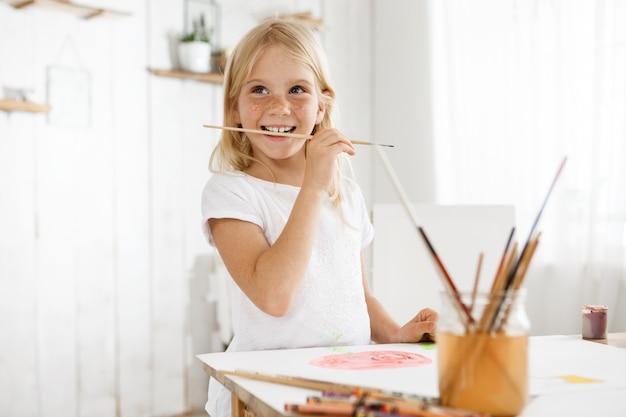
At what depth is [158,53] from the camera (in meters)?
3.05

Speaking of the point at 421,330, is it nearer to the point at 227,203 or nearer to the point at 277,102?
the point at 227,203

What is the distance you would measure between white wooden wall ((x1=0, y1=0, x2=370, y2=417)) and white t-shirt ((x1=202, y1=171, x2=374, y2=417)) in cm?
168

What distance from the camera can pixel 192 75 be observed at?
3059 millimetres

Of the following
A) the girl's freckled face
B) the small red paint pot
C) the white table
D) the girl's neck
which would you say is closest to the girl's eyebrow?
the girl's freckled face

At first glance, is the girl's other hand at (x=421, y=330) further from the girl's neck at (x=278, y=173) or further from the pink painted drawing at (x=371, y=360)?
the girl's neck at (x=278, y=173)

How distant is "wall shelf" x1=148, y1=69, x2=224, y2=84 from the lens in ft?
9.83

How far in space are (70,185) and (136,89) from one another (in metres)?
0.51

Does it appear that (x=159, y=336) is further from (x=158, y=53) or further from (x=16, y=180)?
(x=158, y=53)

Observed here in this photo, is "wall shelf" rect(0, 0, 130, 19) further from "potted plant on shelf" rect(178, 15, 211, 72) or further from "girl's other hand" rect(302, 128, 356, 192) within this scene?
"girl's other hand" rect(302, 128, 356, 192)

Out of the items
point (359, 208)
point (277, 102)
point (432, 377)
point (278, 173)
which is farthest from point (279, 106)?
point (432, 377)

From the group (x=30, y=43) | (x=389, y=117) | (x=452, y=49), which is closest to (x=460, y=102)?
(x=452, y=49)

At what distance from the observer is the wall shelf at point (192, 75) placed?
3.00m

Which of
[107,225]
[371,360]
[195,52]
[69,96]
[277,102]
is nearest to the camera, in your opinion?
[371,360]

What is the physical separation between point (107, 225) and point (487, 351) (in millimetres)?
2492
